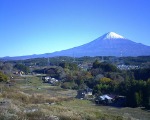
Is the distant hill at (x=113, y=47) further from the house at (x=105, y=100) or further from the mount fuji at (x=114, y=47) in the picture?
the house at (x=105, y=100)

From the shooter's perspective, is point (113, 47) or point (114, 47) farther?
point (113, 47)

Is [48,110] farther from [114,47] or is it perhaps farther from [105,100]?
[114,47]

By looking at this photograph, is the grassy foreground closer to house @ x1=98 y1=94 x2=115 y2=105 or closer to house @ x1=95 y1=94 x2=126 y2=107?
house @ x1=95 y1=94 x2=126 y2=107

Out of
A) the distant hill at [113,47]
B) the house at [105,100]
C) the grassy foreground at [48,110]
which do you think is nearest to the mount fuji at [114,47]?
the distant hill at [113,47]

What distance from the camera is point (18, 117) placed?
817cm

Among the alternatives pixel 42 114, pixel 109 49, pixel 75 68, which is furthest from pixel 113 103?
pixel 109 49

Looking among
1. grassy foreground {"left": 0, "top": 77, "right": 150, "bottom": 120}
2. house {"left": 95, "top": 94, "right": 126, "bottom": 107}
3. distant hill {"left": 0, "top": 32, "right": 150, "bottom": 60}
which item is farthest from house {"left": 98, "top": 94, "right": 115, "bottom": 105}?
distant hill {"left": 0, "top": 32, "right": 150, "bottom": 60}

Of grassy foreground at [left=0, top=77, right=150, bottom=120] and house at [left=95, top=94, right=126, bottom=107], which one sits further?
house at [left=95, top=94, right=126, bottom=107]

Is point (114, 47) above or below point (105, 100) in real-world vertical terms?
above

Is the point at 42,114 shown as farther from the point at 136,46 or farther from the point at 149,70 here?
the point at 136,46

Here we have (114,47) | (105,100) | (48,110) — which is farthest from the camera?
(114,47)

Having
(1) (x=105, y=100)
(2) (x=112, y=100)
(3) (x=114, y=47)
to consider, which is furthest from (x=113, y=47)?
(1) (x=105, y=100)

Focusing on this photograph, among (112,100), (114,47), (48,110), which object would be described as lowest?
(112,100)

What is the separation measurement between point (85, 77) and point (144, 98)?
16.8 meters
